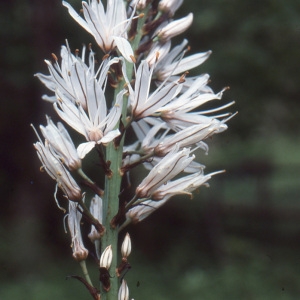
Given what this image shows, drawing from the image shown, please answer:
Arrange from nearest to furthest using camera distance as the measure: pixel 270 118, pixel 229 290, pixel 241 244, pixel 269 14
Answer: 1. pixel 269 14
2. pixel 229 290
3. pixel 270 118
4. pixel 241 244

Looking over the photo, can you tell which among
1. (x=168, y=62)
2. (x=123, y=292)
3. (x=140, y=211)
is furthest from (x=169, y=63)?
(x=123, y=292)

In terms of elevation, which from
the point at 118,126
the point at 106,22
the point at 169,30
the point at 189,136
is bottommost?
the point at 189,136

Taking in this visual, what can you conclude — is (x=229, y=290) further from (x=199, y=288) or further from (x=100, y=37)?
(x=100, y=37)

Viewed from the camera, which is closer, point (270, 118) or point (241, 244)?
point (270, 118)

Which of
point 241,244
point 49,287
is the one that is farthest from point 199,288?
point 49,287

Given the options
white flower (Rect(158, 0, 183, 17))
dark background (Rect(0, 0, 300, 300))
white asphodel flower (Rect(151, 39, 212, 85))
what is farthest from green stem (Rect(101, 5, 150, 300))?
dark background (Rect(0, 0, 300, 300))

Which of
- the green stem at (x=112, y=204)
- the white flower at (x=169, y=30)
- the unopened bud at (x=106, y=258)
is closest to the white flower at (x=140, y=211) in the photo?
the green stem at (x=112, y=204)

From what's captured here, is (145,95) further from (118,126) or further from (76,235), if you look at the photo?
(76,235)
